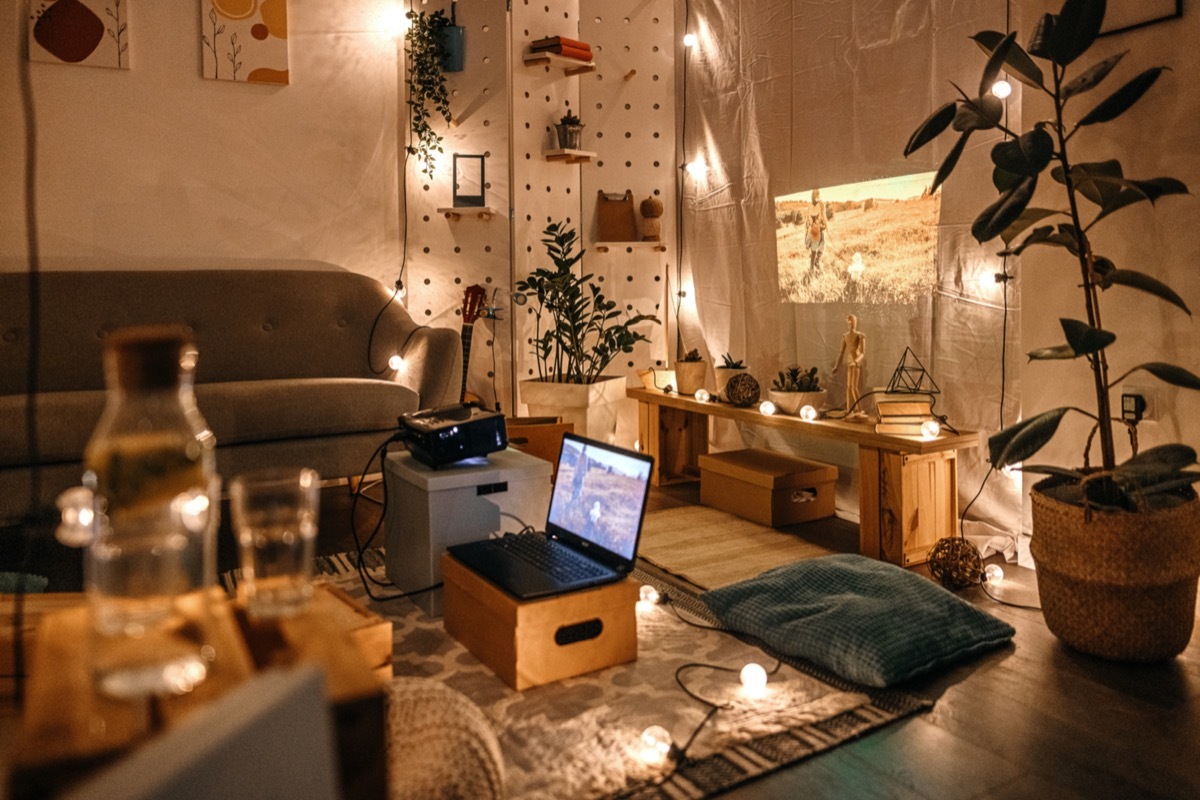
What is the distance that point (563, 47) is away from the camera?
4375mm

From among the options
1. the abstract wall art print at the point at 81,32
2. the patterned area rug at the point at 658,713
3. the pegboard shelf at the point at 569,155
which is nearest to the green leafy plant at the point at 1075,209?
the patterned area rug at the point at 658,713

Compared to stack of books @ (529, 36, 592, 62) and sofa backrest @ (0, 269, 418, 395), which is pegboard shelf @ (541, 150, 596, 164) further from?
sofa backrest @ (0, 269, 418, 395)

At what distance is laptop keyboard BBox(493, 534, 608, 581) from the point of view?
2.14m

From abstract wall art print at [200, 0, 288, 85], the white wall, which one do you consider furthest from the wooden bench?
abstract wall art print at [200, 0, 288, 85]

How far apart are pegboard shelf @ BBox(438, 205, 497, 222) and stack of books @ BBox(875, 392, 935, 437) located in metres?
2.23

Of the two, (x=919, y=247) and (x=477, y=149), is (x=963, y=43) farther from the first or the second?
(x=477, y=149)

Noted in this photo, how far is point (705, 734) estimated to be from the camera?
6.20 feet

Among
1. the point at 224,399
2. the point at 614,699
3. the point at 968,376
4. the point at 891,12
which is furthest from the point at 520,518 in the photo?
the point at 891,12

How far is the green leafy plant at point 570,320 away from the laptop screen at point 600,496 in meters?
1.93

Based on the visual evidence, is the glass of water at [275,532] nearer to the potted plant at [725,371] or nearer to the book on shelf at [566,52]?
the potted plant at [725,371]

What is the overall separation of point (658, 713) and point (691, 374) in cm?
240

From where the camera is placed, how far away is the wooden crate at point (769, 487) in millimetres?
3572

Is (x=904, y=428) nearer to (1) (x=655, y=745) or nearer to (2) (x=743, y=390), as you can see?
(2) (x=743, y=390)

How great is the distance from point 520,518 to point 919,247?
1889mm
